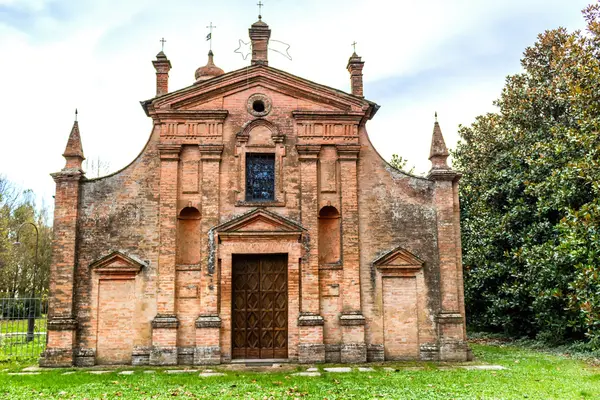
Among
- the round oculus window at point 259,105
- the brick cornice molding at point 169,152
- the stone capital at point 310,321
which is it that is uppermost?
the round oculus window at point 259,105

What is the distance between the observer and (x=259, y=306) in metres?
14.2

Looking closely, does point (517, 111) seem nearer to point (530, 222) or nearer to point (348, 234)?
point (530, 222)

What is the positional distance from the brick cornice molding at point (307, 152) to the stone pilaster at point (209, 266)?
219 cm

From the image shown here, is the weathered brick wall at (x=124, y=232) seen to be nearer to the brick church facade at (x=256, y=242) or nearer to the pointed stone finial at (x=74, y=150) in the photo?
the brick church facade at (x=256, y=242)

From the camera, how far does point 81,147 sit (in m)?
14.6

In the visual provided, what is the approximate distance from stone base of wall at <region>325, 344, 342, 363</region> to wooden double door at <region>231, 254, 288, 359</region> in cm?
109

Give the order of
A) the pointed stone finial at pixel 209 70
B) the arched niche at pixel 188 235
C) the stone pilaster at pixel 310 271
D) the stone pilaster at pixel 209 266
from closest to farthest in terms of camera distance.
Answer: the stone pilaster at pixel 209 266, the stone pilaster at pixel 310 271, the arched niche at pixel 188 235, the pointed stone finial at pixel 209 70

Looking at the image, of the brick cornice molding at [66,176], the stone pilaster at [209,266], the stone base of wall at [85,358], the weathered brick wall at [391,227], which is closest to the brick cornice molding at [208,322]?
the stone pilaster at [209,266]

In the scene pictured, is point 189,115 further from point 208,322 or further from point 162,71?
point 208,322

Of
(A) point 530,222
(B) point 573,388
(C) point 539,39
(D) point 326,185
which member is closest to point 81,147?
(D) point 326,185

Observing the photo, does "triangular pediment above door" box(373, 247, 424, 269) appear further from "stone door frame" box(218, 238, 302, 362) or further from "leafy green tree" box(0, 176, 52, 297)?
"leafy green tree" box(0, 176, 52, 297)

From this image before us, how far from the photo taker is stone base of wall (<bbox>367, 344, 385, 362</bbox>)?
45.5 feet

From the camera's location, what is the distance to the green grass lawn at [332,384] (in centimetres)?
981

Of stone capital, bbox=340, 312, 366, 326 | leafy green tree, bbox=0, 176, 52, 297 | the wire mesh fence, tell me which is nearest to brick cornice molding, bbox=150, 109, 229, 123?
the wire mesh fence
